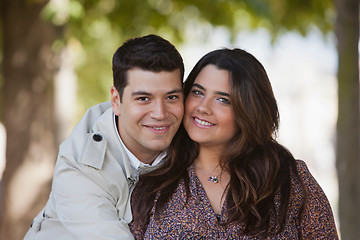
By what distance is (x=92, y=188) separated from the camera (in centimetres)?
284

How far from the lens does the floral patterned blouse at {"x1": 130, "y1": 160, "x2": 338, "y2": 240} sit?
2900mm

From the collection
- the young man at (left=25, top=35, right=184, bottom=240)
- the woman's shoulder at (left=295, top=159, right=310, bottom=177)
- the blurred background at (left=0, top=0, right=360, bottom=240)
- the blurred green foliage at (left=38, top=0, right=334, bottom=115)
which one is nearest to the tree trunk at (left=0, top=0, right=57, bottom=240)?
the blurred background at (left=0, top=0, right=360, bottom=240)

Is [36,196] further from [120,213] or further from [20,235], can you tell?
[120,213]

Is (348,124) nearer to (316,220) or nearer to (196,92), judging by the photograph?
(316,220)

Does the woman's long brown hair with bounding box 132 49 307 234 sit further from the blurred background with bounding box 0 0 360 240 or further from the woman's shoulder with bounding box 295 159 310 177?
the blurred background with bounding box 0 0 360 240

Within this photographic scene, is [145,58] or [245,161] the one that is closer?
[145,58]

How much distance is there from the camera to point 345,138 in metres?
3.94

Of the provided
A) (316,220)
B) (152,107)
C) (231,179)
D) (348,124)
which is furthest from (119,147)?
(348,124)

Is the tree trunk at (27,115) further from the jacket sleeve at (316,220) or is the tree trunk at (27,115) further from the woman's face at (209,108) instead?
the jacket sleeve at (316,220)

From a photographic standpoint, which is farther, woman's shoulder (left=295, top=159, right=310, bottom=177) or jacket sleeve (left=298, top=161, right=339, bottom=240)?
woman's shoulder (left=295, top=159, right=310, bottom=177)

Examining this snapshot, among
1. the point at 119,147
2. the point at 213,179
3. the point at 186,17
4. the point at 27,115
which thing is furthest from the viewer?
the point at 186,17

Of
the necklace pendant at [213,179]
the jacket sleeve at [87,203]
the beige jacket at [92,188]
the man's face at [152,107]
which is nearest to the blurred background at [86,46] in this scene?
the man's face at [152,107]

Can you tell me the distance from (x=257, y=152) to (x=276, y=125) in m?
0.22

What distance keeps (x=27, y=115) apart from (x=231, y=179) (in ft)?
9.86
